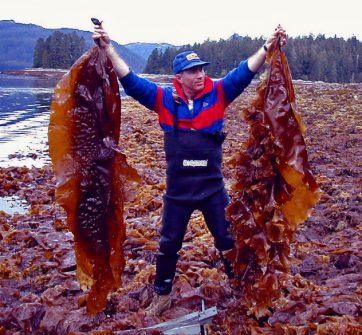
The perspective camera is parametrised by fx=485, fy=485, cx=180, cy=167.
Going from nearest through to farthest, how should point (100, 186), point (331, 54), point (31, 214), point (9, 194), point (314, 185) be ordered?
point (314, 185) < point (100, 186) < point (31, 214) < point (9, 194) < point (331, 54)

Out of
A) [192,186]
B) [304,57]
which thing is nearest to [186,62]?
[192,186]

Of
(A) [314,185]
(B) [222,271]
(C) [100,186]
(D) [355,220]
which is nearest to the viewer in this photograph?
(A) [314,185]

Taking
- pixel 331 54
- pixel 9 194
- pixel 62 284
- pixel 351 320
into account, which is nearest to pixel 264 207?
pixel 351 320

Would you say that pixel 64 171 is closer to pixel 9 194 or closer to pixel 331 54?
pixel 9 194

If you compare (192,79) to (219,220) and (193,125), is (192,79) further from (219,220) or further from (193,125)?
(219,220)

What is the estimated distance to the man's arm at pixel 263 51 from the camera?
12.8 ft

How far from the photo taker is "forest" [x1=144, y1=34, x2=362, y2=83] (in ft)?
293

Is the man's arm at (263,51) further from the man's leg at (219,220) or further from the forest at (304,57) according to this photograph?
the forest at (304,57)

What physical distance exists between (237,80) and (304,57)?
89821 mm

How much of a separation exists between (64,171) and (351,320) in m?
2.70

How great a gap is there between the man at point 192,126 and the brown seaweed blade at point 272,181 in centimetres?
33

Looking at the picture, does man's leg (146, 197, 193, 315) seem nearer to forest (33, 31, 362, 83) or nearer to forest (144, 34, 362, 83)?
forest (144, 34, 362, 83)

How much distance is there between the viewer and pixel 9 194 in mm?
11742

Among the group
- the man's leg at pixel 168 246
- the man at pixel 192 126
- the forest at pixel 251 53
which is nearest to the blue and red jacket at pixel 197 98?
the man at pixel 192 126
